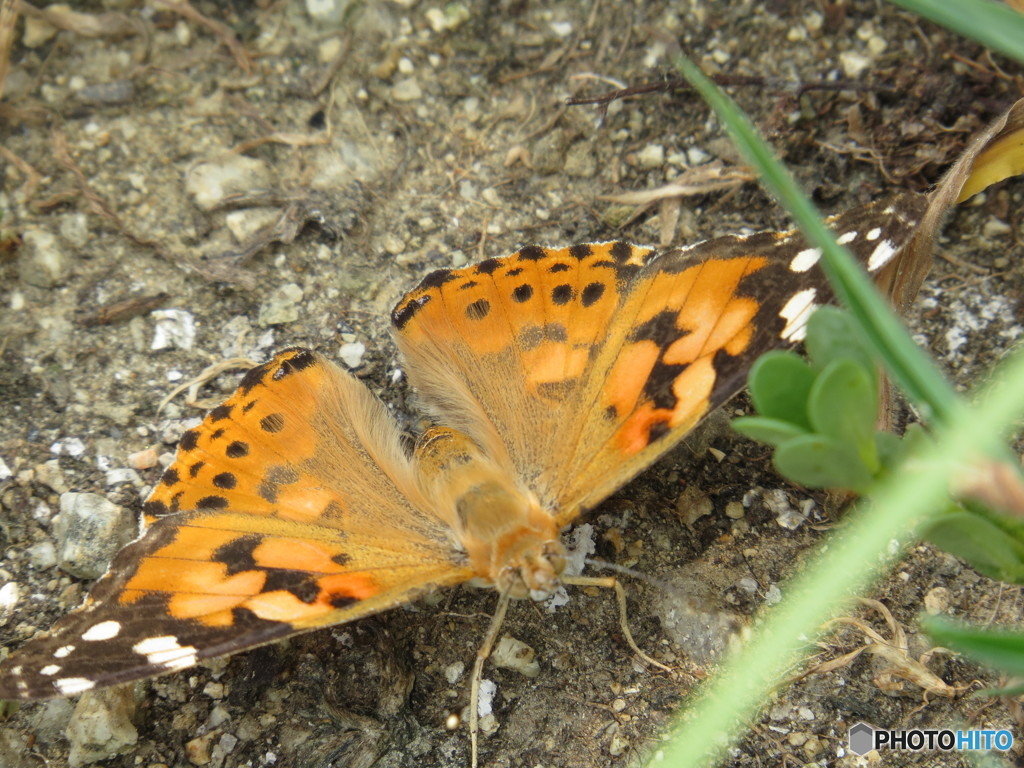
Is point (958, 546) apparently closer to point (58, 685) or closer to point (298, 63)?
point (58, 685)

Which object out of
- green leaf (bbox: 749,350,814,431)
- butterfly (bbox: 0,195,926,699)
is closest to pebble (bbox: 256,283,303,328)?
butterfly (bbox: 0,195,926,699)

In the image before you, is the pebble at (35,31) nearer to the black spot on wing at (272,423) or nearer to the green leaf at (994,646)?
the black spot on wing at (272,423)

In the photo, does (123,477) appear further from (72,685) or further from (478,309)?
(478,309)

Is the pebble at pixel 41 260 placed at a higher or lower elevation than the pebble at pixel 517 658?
higher

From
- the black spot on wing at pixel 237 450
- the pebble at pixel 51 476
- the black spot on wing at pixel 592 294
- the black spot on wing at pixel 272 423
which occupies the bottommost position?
the pebble at pixel 51 476

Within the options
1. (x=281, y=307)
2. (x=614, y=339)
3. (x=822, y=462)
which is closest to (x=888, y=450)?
(x=822, y=462)

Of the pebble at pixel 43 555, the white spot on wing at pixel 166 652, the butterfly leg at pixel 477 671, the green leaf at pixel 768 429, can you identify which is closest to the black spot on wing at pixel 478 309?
the butterfly leg at pixel 477 671

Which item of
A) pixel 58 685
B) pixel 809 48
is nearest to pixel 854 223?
pixel 809 48
